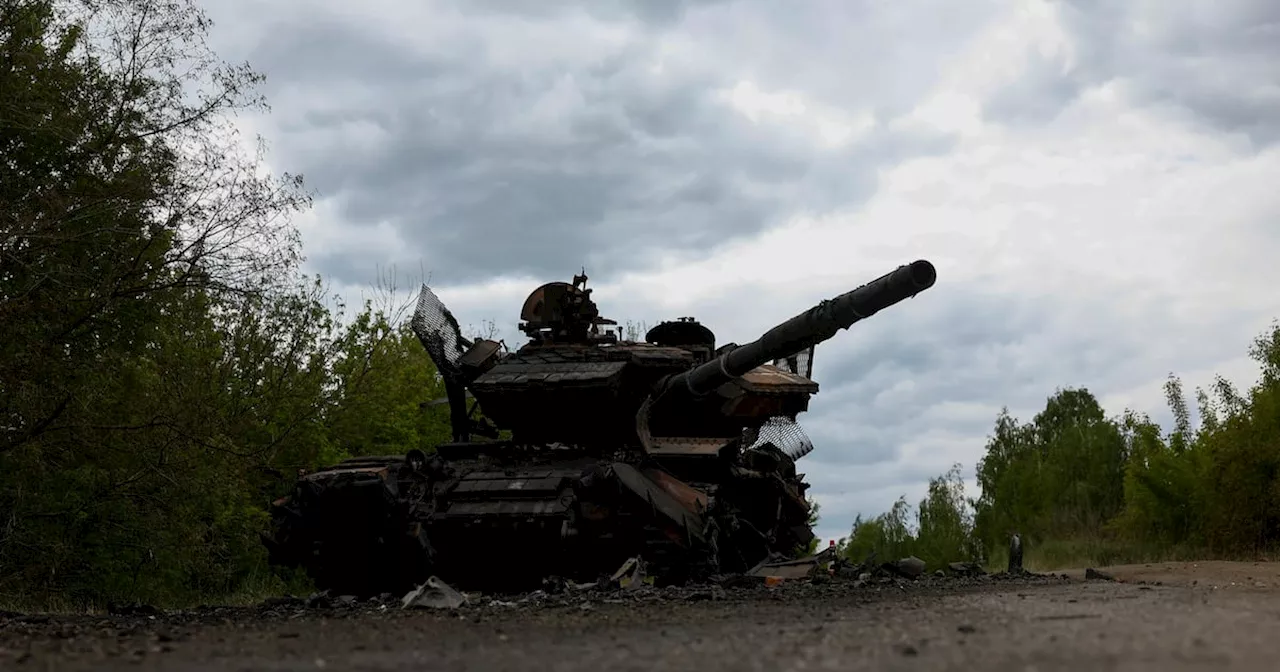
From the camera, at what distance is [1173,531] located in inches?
1180

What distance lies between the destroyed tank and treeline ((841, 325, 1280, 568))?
42.4ft

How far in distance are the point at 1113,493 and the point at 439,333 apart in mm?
28682

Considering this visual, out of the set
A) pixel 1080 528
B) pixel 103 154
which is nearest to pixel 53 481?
pixel 103 154

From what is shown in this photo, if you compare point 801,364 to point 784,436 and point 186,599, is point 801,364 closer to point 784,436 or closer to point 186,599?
point 784,436

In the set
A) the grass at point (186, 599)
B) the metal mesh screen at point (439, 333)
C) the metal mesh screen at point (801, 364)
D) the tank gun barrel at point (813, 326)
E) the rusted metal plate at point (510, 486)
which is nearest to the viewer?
the tank gun barrel at point (813, 326)

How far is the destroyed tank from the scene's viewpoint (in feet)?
44.7

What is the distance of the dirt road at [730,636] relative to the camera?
5.45 m

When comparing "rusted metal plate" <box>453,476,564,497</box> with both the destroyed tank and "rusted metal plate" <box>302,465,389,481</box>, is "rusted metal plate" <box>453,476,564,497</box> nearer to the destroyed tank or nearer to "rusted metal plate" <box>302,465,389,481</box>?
the destroyed tank

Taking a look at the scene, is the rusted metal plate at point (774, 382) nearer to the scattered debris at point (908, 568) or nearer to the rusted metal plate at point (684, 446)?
the rusted metal plate at point (684, 446)

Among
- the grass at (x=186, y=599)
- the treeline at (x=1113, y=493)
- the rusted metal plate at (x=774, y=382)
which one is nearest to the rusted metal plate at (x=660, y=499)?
the rusted metal plate at (x=774, y=382)

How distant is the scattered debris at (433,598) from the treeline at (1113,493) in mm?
18616

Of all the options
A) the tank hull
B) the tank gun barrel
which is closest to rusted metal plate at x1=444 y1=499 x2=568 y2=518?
the tank hull

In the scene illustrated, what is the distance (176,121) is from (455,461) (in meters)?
9.12

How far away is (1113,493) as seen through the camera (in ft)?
132
